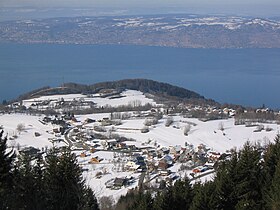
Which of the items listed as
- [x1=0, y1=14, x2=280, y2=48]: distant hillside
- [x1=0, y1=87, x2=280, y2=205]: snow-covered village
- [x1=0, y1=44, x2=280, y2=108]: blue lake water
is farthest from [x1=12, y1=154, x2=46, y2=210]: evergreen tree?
[x1=0, y1=14, x2=280, y2=48]: distant hillside

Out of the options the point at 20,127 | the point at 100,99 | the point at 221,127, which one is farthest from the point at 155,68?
the point at 20,127

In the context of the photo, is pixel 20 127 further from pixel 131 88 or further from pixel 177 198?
pixel 131 88

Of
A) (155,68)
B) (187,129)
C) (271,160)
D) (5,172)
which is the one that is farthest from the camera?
(155,68)

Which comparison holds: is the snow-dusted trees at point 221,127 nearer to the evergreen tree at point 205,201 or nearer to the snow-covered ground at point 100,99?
the snow-covered ground at point 100,99

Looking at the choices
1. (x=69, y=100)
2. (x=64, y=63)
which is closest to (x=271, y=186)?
(x=69, y=100)

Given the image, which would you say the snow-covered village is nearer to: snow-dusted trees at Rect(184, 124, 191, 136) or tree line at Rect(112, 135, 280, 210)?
snow-dusted trees at Rect(184, 124, 191, 136)

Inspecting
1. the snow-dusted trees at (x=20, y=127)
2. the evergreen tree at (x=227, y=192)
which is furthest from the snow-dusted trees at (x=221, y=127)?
the evergreen tree at (x=227, y=192)
